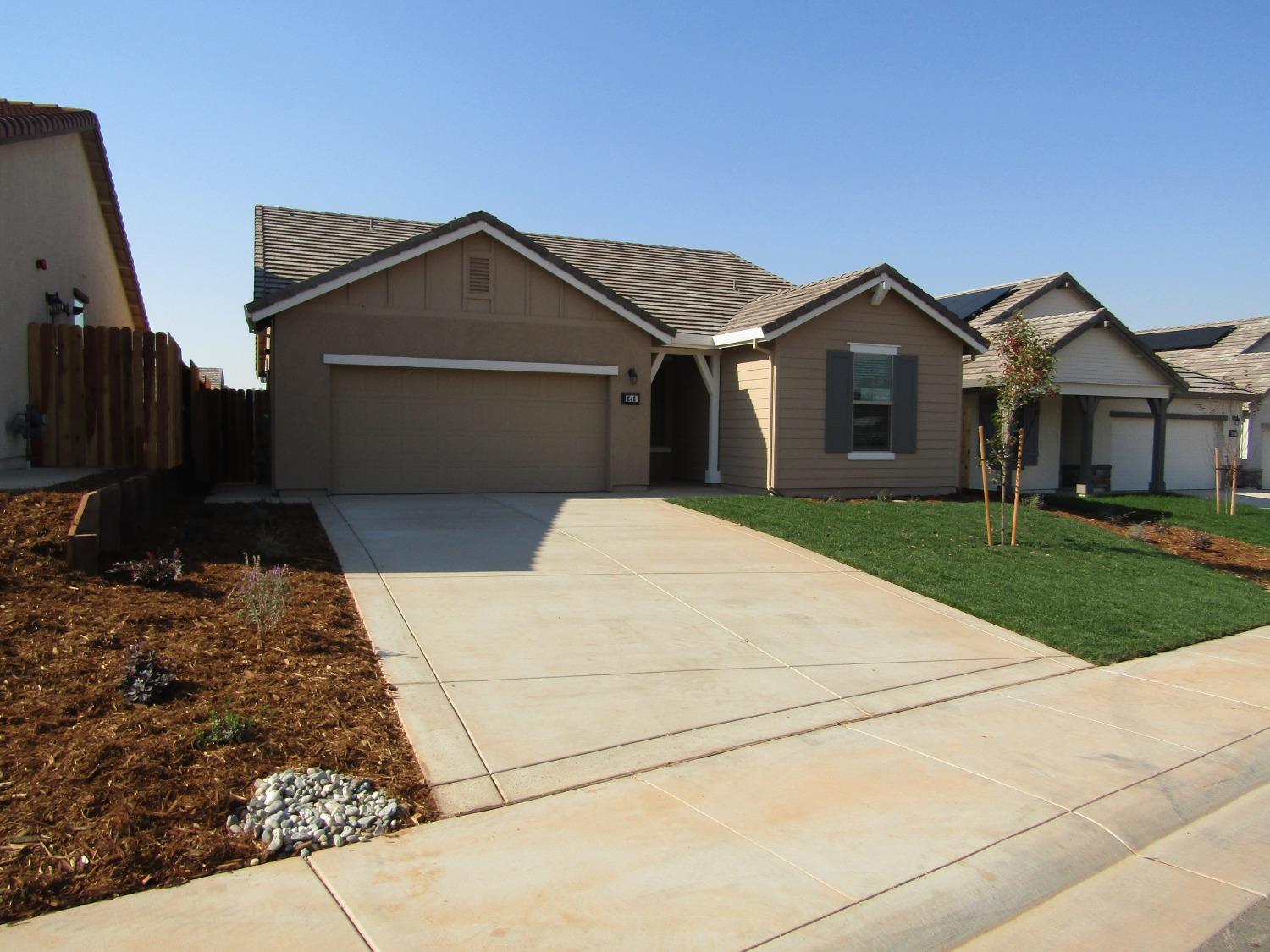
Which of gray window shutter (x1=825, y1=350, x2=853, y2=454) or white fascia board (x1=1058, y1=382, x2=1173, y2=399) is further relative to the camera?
white fascia board (x1=1058, y1=382, x2=1173, y2=399)

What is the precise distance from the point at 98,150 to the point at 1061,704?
628 inches

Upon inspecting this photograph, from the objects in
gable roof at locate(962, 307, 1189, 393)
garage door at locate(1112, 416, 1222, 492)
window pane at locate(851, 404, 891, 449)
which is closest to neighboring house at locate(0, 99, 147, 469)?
window pane at locate(851, 404, 891, 449)

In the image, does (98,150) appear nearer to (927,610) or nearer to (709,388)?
(709,388)

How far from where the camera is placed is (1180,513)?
19.1 m

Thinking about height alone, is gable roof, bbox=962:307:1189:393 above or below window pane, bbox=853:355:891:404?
above

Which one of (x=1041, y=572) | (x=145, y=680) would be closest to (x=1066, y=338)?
(x=1041, y=572)

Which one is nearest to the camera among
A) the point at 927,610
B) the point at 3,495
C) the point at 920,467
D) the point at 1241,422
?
the point at 3,495

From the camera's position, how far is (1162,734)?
6.39 m

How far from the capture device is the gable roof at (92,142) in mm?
10750

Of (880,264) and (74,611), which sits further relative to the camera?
(880,264)

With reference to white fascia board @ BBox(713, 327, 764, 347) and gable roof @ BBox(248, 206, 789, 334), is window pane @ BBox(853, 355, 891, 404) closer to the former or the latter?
white fascia board @ BBox(713, 327, 764, 347)

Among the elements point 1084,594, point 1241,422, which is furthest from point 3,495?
point 1241,422

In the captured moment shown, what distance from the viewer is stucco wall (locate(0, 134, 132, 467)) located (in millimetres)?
10695

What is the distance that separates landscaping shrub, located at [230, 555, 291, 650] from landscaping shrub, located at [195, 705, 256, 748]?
139cm
